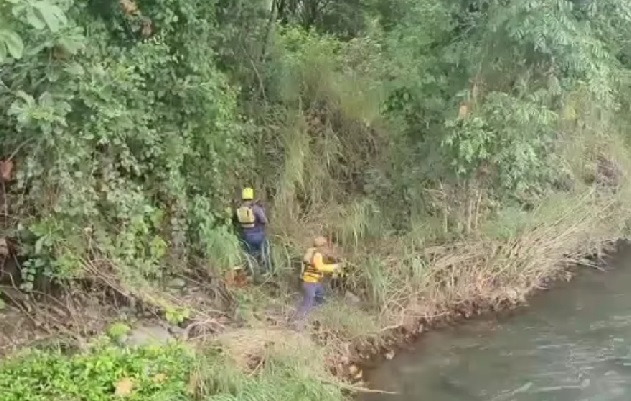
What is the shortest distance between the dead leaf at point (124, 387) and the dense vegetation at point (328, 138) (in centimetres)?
111

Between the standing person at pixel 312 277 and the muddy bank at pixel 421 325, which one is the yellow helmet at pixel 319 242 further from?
the muddy bank at pixel 421 325

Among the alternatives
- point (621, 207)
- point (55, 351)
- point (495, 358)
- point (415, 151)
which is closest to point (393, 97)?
point (415, 151)

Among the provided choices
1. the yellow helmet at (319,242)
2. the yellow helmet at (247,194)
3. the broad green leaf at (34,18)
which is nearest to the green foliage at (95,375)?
the yellow helmet at (319,242)

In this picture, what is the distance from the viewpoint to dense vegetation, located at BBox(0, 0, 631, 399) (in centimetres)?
707

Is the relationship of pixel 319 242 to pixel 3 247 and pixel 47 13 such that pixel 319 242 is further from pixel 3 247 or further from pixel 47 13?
pixel 47 13

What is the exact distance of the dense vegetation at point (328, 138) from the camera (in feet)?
23.2

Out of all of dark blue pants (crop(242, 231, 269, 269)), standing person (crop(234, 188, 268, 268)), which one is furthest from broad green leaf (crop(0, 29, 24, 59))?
dark blue pants (crop(242, 231, 269, 269))

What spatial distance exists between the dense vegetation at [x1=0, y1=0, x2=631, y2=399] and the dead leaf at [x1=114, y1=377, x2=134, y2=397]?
111 centimetres

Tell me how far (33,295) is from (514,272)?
5.37m

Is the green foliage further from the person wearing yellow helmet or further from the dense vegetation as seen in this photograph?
the person wearing yellow helmet

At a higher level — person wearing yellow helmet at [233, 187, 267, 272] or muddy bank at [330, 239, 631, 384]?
person wearing yellow helmet at [233, 187, 267, 272]

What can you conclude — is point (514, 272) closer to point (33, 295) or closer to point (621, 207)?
point (621, 207)

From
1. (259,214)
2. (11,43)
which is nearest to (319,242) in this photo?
(259,214)

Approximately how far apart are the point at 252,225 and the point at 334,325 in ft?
4.39
